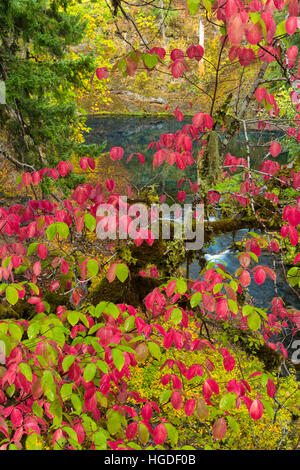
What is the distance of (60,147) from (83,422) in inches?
265

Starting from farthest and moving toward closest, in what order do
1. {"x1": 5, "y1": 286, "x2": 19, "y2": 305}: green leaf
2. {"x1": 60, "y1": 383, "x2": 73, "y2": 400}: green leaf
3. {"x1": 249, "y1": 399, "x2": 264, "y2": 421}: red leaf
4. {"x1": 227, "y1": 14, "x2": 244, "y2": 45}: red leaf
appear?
{"x1": 5, "y1": 286, "x2": 19, "y2": 305}: green leaf < {"x1": 249, "y1": 399, "x2": 264, "y2": 421}: red leaf < {"x1": 60, "y1": 383, "x2": 73, "y2": 400}: green leaf < {"x1": 227, "y1": 14, "x2": 244, "y2": 45}: red leaf

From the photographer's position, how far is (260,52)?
2.46 meters

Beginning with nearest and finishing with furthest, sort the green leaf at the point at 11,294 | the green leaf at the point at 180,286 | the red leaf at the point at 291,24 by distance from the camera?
the red leaf at the point at 291,24 → the green leaf at the point at 11,294 → the green leaf at the point at 180,286

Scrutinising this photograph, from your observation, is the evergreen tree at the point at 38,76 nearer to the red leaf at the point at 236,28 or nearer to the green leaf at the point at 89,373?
the red leaf at the point at 236,28

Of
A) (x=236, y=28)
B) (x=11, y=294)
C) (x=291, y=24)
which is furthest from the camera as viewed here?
(x=11, y=294)

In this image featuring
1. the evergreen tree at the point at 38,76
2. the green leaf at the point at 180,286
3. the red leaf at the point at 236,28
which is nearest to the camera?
the red leaf at the point at 236,28

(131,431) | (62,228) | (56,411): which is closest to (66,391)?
(56,411)

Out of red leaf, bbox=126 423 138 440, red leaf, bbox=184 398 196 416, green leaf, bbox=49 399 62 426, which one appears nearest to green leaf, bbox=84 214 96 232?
green leaf, bbox=49 399 62 426

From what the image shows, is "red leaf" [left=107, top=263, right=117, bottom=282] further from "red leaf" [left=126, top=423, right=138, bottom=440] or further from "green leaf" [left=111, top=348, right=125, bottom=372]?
"red leaf" [left=126, top=423, right=138, bottom=440]

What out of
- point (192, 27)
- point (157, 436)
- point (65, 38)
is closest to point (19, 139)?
point (65, 38)

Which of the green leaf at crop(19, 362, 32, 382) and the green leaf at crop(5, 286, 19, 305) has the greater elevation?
the green leaf at crop(5, 286, 19, 305)

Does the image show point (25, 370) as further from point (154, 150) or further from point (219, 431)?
point (154, 150)

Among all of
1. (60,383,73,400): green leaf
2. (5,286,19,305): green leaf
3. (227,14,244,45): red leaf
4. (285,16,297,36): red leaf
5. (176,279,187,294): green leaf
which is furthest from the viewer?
(176,279,187,294): green leaf

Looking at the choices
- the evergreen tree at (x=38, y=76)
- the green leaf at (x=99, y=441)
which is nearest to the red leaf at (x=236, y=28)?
the green leaf at (x=99, y=441)
